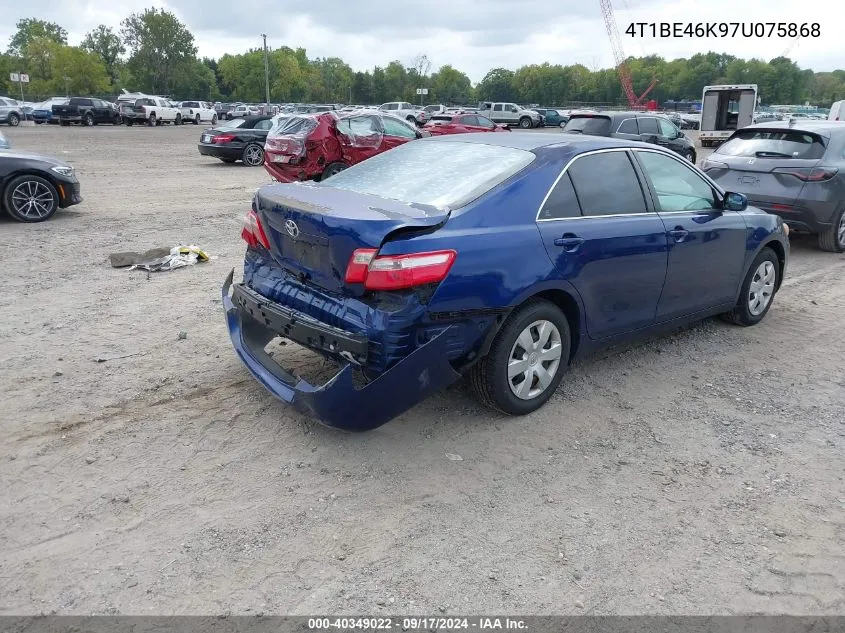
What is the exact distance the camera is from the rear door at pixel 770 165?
8922mm

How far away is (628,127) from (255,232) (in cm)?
1483

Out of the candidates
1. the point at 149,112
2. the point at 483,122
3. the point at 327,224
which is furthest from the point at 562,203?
the point at 149,112

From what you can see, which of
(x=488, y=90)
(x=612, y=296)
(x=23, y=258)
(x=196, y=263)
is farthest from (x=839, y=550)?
(x=488, y=90)

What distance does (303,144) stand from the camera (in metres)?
14.3

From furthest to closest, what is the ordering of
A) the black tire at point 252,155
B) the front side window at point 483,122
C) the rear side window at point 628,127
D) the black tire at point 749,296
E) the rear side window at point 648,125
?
1. the front side window at point 483,122
2. the black tire at point 252,155
3. the rear side window at point 648,125
4. the rear side window at point 628,127
5. the black tire at point 749,296

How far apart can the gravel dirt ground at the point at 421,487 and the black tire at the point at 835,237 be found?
3957 mm

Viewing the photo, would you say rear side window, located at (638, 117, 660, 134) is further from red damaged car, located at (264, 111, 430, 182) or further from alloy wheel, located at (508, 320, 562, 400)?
alloy wheel, located at (508, 320, 562, 400)

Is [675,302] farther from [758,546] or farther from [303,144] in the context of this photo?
[303,144]

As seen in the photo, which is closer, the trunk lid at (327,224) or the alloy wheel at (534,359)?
the trunk lid at (327,224)

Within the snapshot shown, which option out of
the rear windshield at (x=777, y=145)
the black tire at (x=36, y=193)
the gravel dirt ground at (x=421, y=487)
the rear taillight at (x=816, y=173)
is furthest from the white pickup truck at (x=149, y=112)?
the rear taillight at (x=816, y=173)

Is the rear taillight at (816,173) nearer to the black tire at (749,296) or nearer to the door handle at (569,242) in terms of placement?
the black tire at (749,296)

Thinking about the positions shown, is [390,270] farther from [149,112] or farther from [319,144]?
[149,112]

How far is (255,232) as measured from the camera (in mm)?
4441

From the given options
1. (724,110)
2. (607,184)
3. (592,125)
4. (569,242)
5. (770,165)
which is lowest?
(569,242)
